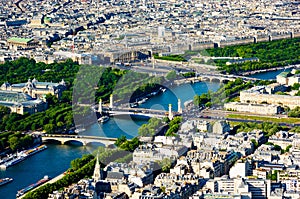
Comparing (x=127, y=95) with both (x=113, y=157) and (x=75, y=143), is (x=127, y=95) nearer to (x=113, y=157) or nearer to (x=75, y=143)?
(x=75, y=143)

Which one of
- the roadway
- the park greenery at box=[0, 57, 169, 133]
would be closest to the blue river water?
the park greenery at box=[0, 57, 169, 133]

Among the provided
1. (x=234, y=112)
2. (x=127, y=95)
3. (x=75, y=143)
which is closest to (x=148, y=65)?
(x=127, y=95)

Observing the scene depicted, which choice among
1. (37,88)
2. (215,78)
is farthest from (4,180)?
(215,78)

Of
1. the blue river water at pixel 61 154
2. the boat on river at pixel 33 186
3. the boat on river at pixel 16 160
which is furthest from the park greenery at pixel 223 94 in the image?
the boat on river at pixel 33 186

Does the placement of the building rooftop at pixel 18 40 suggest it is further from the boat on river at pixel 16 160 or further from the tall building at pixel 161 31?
the boat on river at pixel 16 160

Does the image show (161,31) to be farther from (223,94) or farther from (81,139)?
(81,139)
